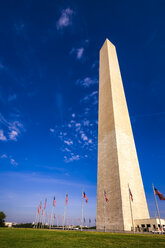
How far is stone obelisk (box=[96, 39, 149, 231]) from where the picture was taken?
26477mm

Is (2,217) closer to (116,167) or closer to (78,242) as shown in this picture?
(116,167)

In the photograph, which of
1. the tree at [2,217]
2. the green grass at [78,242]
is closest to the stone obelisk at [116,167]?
the green grass at [78,242]

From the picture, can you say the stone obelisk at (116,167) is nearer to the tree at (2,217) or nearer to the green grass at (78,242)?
the green grass at (78,242)

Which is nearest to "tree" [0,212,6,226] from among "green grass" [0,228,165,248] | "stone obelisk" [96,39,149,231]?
"stone obelisk" [96,39,149,231]

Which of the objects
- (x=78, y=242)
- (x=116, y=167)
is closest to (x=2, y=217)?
(x=116, y=167)

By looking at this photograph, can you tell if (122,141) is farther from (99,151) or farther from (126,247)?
(126,247)

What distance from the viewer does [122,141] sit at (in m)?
33.6

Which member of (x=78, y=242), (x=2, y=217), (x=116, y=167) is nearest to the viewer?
(x=78, y=242)

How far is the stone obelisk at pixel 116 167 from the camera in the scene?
86.9 feet

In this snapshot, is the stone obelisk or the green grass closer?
the green grass

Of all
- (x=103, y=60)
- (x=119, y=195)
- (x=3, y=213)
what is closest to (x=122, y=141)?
(x=119, y=195)

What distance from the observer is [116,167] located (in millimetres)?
29609

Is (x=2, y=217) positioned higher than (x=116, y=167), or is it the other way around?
(x=116, y=167)

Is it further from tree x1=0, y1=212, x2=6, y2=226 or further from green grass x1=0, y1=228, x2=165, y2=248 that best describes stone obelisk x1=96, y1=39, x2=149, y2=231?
tree x1=0, y1=212, x2=6, y2=226
